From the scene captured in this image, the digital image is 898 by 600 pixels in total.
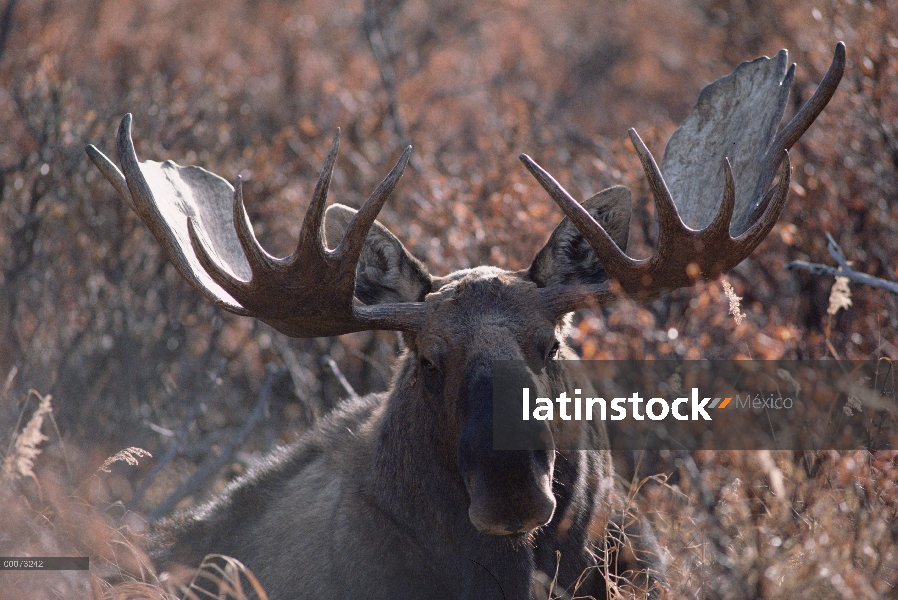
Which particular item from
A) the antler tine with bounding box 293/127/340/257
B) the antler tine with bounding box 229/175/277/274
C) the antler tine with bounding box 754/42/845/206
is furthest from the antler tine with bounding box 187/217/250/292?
the antler tine with bounding box 754/42/845/206

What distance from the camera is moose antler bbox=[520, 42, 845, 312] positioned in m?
3.69

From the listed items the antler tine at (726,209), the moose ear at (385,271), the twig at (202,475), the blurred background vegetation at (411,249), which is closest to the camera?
the antler tine at (726,209)

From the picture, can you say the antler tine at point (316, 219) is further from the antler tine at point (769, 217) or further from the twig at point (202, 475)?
the twig at point (202, 475)

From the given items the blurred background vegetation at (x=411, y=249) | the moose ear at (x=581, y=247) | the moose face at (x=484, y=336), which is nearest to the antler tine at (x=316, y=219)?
the moose face at (x=484, y=336)

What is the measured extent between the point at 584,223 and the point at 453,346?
2.26ft

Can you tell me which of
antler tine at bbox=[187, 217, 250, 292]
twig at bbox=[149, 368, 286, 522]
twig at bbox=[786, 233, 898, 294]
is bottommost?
Answer: twig at bbox=[149, 368, 286, 522]

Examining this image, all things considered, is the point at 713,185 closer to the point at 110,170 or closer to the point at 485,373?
the point at 485,373

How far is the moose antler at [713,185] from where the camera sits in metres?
3.69

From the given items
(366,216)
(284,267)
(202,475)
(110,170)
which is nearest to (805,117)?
(366,216)

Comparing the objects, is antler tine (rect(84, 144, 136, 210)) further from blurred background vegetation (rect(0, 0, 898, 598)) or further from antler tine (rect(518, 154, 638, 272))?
antler tine (rect(518, 154, 638, 272))

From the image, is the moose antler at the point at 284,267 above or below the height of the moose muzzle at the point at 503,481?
above

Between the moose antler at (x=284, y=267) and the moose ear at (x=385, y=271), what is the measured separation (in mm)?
216

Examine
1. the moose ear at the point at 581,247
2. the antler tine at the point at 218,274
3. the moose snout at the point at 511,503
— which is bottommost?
the moose snout at the point at 511,503

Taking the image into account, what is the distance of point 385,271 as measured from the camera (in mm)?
4207
